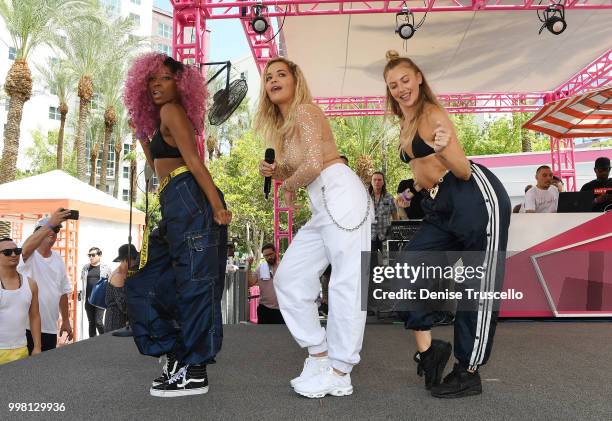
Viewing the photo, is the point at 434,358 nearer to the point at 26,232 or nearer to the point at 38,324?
the point at 38,324

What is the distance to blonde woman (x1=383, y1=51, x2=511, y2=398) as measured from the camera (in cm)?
252

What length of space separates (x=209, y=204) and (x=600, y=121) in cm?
959

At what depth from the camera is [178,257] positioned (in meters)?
2.67

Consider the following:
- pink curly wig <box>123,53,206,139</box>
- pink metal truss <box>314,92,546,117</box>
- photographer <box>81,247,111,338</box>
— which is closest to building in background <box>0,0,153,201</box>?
pink metal truss <box>314,92,546,117</box>

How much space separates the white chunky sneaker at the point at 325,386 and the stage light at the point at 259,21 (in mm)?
7526

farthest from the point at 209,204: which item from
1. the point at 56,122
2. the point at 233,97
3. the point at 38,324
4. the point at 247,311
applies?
the point at 56,122

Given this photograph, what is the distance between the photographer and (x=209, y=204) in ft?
9.04

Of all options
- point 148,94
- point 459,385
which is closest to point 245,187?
point 148,94

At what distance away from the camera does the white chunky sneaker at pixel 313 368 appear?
2566 mm

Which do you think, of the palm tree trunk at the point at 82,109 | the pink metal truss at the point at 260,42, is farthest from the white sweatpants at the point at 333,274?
the palm tree trunk at the point at 82,109

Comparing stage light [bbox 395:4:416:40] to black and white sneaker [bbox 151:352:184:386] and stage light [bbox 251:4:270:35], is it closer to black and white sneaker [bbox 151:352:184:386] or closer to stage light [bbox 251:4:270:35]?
stage light [bbox 251:4:270:35]

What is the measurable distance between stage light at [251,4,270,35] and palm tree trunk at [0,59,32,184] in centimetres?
1278

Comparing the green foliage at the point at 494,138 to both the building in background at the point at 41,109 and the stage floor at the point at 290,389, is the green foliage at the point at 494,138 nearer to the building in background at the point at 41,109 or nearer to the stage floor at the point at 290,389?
the building in background at the point at 41,109

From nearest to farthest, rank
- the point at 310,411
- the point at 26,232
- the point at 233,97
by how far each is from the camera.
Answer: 1. the point at 310,411
2. the point at 233,97
3. the point at 26,232
